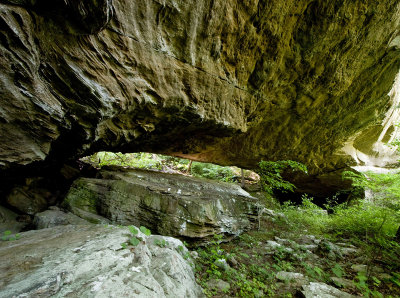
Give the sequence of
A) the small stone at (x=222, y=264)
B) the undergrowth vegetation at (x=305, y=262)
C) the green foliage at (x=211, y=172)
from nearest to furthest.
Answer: the undergrowth vegetation at (x=305, y=262) → the small stone at (x=222, y=264) → the green foliage at (x=211, y=172)

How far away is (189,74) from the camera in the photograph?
13.5 feet

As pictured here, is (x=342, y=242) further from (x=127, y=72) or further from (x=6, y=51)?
(x=6, y=51)

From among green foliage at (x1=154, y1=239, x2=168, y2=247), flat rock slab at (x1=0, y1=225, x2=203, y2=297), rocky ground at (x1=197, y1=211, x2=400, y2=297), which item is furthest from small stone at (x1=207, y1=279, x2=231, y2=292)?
green foliage at (x1=154, y1=239, x2=168, y2=247)

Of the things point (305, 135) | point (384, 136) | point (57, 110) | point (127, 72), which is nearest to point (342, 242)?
point (305, 135)

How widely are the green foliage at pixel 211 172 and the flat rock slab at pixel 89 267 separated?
11.4m

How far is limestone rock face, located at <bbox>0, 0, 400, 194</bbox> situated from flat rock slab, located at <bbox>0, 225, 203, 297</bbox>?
4.77 ft

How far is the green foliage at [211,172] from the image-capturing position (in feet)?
46.8

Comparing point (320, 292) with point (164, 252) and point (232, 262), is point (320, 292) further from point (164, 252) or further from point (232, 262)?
point (164, 252)

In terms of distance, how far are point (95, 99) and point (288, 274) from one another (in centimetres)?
466

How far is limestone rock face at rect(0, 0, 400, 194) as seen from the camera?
8.11ft

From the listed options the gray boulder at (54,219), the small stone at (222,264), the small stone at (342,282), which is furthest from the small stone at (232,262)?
the gray boulder at (54,219)

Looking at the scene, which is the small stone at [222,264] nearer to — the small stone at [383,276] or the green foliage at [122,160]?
the small stone at [383,276]

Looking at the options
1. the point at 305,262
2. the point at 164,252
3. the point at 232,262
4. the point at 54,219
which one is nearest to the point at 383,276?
the point at 305,262

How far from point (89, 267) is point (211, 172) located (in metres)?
12.6
